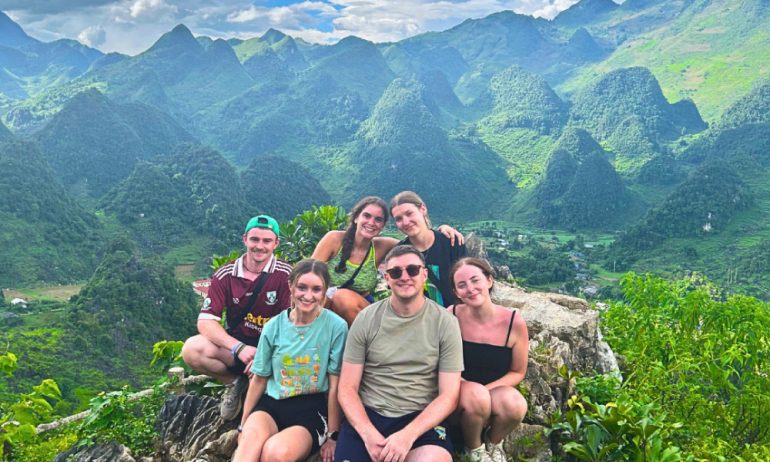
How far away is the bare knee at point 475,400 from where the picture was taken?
3.07m

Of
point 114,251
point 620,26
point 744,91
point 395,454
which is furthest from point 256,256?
point 620,26

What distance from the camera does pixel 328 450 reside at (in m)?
3.18

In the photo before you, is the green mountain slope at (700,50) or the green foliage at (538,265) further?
the green mountain slope at (700,50)

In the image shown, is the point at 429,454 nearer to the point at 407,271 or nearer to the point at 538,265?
the point at 407,271

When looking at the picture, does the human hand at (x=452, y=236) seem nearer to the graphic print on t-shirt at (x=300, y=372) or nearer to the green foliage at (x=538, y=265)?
the graphic print on t-shirt at (x=300, y=372)

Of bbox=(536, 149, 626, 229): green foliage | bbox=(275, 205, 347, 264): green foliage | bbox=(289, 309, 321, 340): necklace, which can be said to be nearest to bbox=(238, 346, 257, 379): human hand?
bbox=(289, 309, 321, 340): necklace

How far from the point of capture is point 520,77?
123 metres

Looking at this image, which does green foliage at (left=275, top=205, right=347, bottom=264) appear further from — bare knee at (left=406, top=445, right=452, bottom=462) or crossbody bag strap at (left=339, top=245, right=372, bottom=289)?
bare knee at (left=406, top=445, right=452, bottom=462)

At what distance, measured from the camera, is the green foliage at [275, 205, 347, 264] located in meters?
8.63

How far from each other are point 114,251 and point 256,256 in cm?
3325

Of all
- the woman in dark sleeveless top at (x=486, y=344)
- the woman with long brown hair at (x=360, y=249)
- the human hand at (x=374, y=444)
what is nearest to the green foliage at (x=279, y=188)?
the woman with long brown hair at (x=360, y=249)

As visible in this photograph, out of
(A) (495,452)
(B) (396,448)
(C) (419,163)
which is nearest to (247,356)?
(B) (396,448)

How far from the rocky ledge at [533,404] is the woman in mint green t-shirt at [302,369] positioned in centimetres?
86

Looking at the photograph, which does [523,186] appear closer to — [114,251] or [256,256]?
[114,251]
